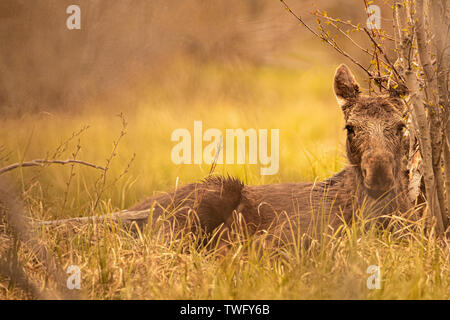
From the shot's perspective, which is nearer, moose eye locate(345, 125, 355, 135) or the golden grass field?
the golden grass field

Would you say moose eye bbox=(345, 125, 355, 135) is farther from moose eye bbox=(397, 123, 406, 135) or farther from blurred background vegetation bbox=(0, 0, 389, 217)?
blurred background vegetation bbox=(0, 0, 389, 217)

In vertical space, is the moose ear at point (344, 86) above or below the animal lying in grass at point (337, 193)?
above

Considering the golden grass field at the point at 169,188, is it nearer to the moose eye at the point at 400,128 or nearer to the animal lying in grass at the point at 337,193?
the animal lying in grass at the point at 337,193

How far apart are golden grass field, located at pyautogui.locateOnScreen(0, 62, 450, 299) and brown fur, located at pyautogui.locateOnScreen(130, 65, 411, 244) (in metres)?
0.23

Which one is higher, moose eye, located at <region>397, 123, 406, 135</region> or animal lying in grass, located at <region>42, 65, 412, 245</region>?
moose eye, located at <region>397, 123, 406, 135</region>

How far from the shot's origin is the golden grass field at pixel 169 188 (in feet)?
10.2

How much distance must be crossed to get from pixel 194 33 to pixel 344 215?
8045mm

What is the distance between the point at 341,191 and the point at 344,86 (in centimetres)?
88

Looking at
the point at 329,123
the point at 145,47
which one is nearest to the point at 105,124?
the point at 145,47

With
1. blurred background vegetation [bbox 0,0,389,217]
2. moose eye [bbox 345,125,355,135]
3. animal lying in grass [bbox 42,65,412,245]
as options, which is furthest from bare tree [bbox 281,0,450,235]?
blurred background vegetation [bbox 0,0,389,217]

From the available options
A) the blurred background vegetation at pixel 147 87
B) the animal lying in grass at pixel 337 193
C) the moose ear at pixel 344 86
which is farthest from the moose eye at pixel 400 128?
the blurred background vegetation at pixel 147 87

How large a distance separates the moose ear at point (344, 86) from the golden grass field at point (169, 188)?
0.55 m

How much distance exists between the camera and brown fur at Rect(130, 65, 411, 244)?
383cm

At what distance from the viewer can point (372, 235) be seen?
12.3 ft
